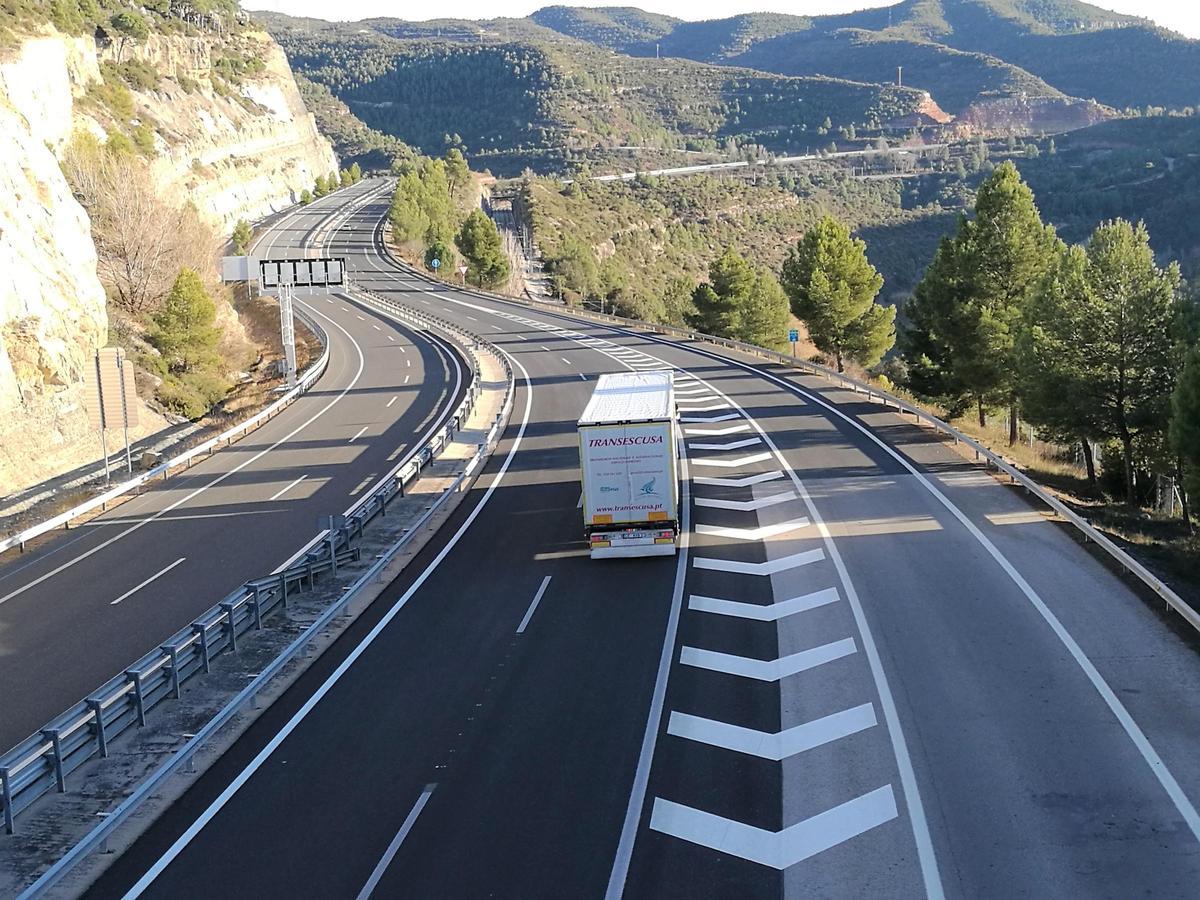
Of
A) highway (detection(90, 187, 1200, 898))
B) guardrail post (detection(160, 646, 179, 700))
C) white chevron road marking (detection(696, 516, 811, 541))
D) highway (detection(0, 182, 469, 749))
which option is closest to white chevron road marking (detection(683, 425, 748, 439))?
highway (detection(0, 182, 469, 749))

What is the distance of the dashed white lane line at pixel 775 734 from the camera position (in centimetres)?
1344

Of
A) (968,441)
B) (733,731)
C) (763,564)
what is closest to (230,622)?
(733,731)

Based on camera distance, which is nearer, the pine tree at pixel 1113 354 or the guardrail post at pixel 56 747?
the guardrail post at pixel 56 747

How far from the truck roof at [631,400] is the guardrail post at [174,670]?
8691 mm

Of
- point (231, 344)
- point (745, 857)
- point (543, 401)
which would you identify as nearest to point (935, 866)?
point (745, 857)

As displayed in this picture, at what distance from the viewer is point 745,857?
1107 cm

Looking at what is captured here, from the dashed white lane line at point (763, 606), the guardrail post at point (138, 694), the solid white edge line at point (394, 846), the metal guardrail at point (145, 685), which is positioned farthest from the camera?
the dashed white lane line at point (763, 606)

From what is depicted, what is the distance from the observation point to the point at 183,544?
2448 centimetres

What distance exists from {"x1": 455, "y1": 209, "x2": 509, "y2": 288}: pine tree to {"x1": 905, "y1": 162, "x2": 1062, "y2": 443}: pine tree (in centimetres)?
5388

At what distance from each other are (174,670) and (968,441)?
68.4ft

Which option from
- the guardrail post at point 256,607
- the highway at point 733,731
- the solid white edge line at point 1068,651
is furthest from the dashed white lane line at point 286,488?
the solid white edge line at point 1068,651

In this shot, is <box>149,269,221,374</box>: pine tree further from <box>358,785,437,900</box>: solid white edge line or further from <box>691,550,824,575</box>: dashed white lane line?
<box>358,785,437,900</box>: solid white edge line

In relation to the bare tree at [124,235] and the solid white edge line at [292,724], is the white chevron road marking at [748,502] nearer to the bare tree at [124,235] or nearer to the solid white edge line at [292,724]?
the solid white edge line at [292,724]

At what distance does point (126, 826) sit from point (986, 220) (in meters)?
37.2
